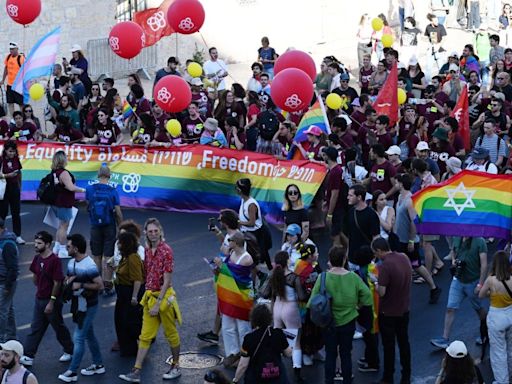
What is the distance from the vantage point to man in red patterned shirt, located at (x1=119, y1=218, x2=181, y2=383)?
38.6 feet

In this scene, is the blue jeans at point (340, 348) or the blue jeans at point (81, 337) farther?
the blue jeans at point (81, 337)

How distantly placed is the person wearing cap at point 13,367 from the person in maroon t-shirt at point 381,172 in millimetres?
6364

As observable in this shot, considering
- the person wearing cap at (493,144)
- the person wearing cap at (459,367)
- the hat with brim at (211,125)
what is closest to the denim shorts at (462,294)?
the person wearing cap at (459,367)

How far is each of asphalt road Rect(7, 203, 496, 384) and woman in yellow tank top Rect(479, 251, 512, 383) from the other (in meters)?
0.59

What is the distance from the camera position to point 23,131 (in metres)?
19.0

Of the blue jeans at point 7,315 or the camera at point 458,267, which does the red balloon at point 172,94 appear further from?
the camera at point 458,267

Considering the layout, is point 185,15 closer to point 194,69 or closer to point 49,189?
point 194,69

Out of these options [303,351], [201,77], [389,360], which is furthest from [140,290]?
[201,77]

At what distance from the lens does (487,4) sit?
32438mm

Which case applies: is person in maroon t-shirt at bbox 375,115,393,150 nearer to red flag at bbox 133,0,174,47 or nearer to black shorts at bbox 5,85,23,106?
red flag at bbox 133,0,174,47

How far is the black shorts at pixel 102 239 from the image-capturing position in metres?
14.4

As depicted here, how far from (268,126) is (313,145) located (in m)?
1.35

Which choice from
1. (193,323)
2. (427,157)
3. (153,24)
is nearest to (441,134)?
(427,157)

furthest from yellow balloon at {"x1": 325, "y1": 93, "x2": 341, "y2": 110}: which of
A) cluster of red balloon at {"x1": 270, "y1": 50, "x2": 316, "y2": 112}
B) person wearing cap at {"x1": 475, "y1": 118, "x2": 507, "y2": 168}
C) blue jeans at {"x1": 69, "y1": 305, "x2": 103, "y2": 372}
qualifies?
blue jeans at {"x1": 69, "y1": 305, "x2": 103, "y2": 372}
